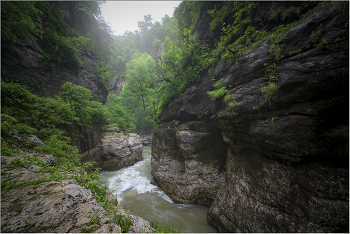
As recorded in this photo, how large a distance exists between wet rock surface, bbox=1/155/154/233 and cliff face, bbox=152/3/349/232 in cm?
433

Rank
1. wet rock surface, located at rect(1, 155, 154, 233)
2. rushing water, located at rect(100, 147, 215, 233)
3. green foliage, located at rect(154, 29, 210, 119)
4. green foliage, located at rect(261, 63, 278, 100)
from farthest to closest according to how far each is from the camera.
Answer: green foliage, located at rect(154, 29, 210, 119), rushing water, located at rect(100, 147, 215, 233), green foliage, located at rect(261, 63, 278, 100), wet rock surface, located at rect(1, 155, 154, 233)

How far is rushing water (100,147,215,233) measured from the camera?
19.1 feet

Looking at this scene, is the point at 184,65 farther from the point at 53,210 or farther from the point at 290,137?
the point at 53,210

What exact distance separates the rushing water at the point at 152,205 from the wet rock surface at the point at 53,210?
329 cm

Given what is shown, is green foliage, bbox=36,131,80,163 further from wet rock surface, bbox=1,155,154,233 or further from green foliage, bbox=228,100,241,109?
green foliage, bbox=228,100,241,109

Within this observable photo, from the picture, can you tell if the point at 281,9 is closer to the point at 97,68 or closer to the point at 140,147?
the point at 140,147

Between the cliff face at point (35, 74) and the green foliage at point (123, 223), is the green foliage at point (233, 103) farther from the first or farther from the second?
the cliff face at point (35, 74)

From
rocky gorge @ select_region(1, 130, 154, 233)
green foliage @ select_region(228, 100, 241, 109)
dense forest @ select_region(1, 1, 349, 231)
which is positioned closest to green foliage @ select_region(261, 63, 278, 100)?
dense forest @ select_region(1, 1, 349, 231)

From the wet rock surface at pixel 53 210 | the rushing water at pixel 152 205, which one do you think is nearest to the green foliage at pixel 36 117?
the wet rock surface at pixel 53 210

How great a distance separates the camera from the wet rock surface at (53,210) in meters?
2.18

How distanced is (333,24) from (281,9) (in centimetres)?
238

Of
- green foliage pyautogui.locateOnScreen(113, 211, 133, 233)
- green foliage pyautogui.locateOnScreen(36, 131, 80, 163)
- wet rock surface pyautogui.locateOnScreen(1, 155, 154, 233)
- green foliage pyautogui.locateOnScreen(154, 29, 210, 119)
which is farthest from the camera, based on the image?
green foliage pyautogui.locateOnScreen(154, 29, 210, 119)

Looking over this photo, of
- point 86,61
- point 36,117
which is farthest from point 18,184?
point 86,61

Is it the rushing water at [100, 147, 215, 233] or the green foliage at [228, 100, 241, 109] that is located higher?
the green foliage at [228, 100, 241, 109]
